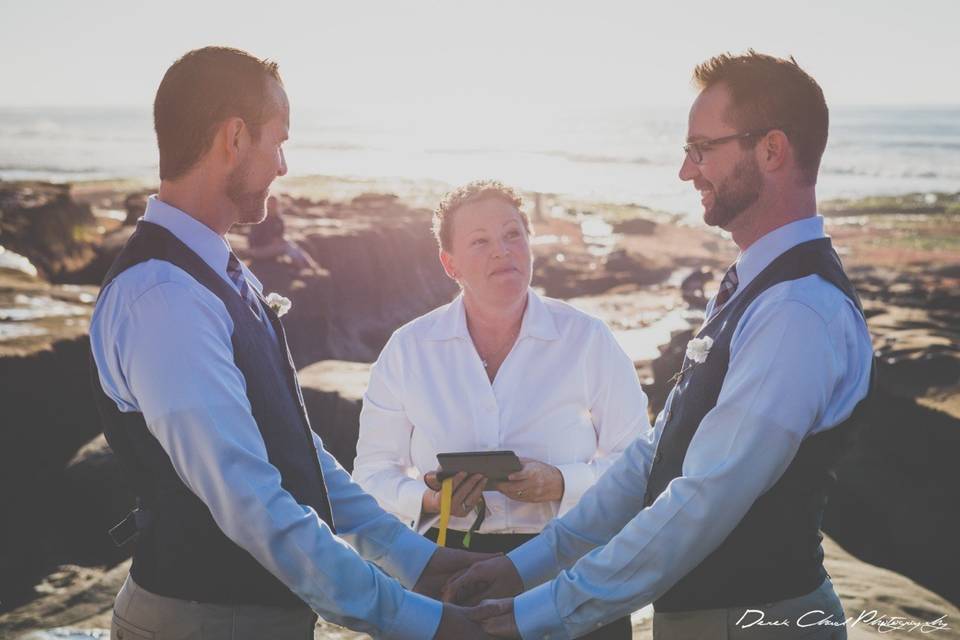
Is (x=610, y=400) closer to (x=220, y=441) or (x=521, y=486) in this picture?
(x=521, y=486)

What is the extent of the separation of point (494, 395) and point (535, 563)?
75 centimetres

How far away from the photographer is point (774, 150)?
274cm

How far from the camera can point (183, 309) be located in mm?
2379

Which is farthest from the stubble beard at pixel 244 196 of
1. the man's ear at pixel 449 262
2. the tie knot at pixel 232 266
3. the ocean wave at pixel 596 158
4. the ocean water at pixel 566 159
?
the ocean wave at pixel 596 158

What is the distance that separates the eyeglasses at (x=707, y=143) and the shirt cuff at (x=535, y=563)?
1416 millimetres

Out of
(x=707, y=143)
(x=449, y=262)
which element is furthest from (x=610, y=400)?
(x=707, y=143)

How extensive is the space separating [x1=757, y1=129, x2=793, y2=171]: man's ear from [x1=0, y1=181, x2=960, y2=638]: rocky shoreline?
2252mm

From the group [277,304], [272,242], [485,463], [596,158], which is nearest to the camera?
[277,304]

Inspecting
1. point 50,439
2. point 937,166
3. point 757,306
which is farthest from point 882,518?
point 937,166

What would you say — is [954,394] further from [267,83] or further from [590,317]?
[267,83]

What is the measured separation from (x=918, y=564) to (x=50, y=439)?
6.50 m

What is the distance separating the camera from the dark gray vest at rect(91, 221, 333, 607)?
2.43 meters

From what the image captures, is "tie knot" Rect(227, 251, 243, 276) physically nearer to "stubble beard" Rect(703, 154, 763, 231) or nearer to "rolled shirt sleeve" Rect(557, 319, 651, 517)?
"stubble beard" Rect(703, 154, 763, 231)

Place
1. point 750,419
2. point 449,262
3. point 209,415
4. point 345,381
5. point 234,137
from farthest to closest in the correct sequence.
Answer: point 345,381 < point 449,262 < point 234,137 < point 750,419 < point 209,415
